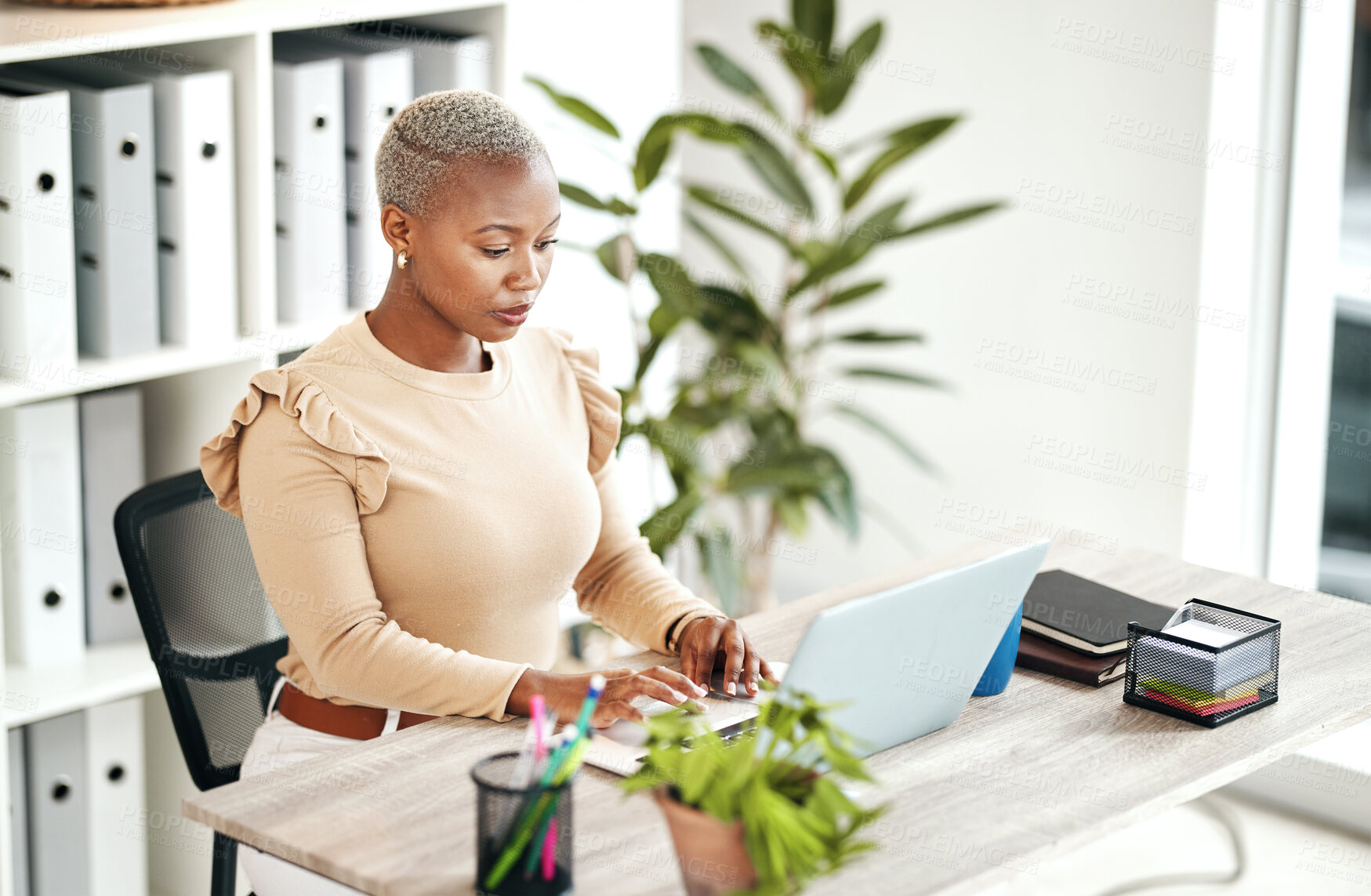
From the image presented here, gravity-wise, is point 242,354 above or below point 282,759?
above

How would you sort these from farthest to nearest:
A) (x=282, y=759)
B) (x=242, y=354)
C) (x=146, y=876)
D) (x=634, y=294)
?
(x=634, y=294) → (x=146, y=876) → (x=242, y=354) → (x=282, y=759)

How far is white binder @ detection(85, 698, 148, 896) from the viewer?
256cm

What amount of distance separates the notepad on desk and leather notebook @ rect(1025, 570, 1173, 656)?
347 mm

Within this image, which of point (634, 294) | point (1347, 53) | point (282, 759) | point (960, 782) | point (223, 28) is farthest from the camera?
point (634, 294)

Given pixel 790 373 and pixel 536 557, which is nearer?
pixel 536 557

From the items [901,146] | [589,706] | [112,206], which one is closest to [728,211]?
[901,146]

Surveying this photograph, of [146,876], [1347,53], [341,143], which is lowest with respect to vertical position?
[146,876]

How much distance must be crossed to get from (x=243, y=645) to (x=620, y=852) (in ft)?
2.75

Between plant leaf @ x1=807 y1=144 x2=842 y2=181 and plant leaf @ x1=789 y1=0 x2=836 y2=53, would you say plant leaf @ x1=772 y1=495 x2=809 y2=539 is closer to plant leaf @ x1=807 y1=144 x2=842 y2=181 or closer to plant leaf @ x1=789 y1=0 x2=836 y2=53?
plant leaf @ x1=807 y1=144 x2=842 y2=181

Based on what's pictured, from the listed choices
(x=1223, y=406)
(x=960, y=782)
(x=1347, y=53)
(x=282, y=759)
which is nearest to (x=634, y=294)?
(x=1223, y=406)

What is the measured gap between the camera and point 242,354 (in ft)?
8.32

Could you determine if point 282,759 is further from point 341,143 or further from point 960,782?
point 341,143

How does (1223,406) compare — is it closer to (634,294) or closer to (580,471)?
(634,294)

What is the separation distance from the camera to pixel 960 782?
166 centimetres
